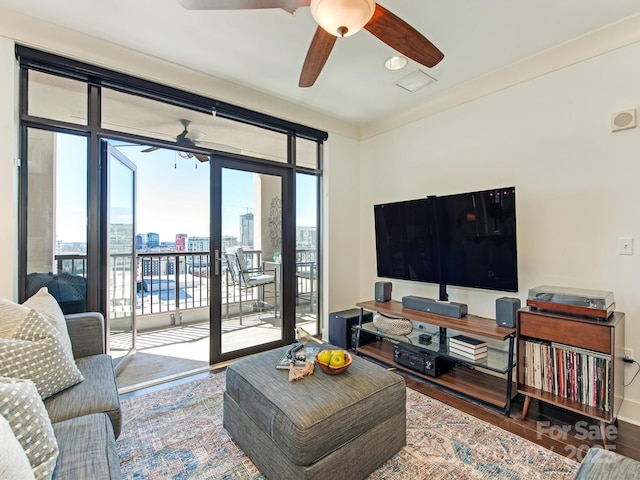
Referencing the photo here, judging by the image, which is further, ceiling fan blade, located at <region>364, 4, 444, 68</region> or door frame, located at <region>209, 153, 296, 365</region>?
door frame, located at <region>209, 153, 296, 365</region>

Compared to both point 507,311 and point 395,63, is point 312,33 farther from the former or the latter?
point 507,311

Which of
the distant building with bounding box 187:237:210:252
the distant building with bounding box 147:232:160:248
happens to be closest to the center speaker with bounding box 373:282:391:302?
the distant building with bounding box 187:237:210:252

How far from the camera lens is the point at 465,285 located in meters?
2.66

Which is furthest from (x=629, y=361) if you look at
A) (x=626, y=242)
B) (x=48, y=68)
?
(x=48, y=68)

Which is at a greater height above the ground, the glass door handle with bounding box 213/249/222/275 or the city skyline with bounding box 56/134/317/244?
the city skyline with bounding box 56/134/317/244

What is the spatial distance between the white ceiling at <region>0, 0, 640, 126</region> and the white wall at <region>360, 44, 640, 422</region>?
1.11 feet

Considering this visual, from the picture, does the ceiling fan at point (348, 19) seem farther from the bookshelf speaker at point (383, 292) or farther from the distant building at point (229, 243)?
the bookshelf speaker at point (383, 292)

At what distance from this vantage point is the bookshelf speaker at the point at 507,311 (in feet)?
7.42

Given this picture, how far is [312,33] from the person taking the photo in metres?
2.21

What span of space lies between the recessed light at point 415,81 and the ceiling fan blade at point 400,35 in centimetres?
99

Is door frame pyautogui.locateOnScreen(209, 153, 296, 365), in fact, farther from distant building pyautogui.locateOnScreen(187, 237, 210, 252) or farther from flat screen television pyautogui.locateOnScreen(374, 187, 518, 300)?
distant building pyautogui.locateOnScreen(187, 237, 210, 252)

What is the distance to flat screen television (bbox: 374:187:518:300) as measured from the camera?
2.39 m

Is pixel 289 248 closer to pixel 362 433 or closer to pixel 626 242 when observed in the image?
pixel 362 433

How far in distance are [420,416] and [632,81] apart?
107 inches
